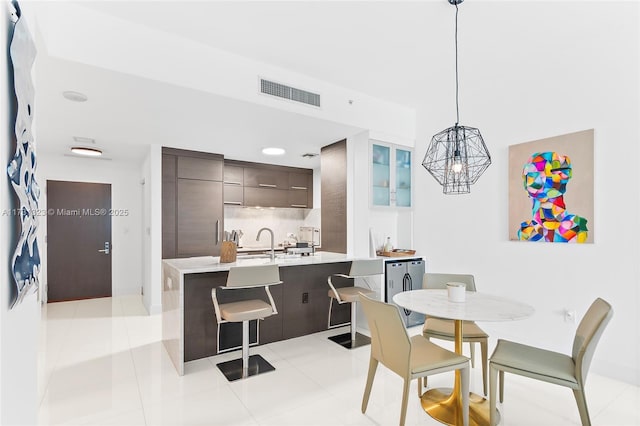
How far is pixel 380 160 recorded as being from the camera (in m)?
4.12

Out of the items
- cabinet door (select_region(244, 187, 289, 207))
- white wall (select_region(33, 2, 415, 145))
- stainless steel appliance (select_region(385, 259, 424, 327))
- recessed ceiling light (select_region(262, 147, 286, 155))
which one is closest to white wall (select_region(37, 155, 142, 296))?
cabinet door (select_region(244, 187, 289, 207))

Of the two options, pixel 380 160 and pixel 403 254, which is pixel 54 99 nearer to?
pixel 380 160

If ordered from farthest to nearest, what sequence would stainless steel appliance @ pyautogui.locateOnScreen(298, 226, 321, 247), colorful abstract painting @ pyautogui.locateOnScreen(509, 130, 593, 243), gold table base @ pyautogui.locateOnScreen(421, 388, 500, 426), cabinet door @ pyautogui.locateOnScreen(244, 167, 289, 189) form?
stainless steel appliance @ pyautogui.locateOnScreen(298, 226, 321, 247), cabinet door @ pyautogui.locateOnScreen(244, 167, 289, 189), colorful abstract painting @ pyautogui.locateOnScreen(509, 130, 593, 243), gold table base @ pyautogui.locateOnScreen(421, 388, 500, 426)

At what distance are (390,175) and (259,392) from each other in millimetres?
2815

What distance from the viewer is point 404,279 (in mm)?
4086

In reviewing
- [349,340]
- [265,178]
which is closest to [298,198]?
[265,178]

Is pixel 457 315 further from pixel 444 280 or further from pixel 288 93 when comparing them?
pixel 288 93

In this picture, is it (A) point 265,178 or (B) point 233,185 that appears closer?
(B) point 233,185

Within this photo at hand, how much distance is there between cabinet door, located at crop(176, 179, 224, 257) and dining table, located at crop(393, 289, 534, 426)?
3.25m

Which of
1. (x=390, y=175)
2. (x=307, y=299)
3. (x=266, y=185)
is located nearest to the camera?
(x=307, y=299)

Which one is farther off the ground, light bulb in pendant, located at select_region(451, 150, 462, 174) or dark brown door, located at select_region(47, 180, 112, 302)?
light bulb in pendant, located at select_region(451, 150, 462, 174)

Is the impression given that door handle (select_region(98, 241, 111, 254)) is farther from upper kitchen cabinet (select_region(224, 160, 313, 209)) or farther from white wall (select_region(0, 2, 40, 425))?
white wall (select_region(0, 2, 40, 425))

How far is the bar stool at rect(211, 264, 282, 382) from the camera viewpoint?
2.80 metres

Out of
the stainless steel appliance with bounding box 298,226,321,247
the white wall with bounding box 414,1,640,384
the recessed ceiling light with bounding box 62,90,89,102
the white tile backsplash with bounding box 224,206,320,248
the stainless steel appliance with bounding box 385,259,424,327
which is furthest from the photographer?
the stainless steel appliance with bounding box 298,226,321,247
